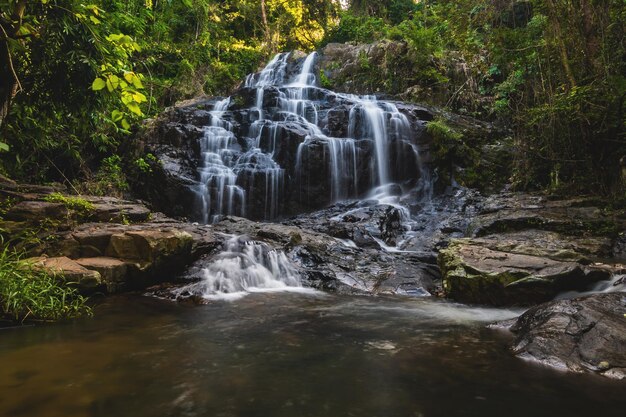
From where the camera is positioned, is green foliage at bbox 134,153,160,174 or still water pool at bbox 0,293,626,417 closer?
still water pool at bbox 0,293,626,417

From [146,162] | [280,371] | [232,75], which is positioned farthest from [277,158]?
[232,75]

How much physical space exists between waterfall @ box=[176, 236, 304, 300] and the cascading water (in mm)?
4309

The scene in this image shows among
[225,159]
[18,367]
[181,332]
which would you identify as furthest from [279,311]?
[225,159]

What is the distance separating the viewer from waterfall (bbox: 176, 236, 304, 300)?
237 inches

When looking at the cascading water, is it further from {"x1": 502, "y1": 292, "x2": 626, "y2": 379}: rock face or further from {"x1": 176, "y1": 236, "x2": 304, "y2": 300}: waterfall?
{"x1": 502, "y1": 292, "x2": 626, "y2": 379}: rock face

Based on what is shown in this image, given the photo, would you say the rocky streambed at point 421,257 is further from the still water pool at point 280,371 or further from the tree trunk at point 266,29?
the tree trunk at point 266,29

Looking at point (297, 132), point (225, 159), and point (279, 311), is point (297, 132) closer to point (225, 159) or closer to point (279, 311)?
point (225, 159)

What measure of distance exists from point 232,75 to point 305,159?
10662mm

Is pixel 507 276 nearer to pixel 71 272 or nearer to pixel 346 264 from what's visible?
pixel 346 264

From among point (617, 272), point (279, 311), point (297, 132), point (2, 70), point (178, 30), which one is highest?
point (178, 30)

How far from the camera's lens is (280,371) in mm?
3023

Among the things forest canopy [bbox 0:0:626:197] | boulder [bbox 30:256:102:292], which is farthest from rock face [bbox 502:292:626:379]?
boulder [bbox 30:256:102:292]

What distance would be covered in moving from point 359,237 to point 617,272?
4673mm

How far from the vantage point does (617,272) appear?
5.10m
